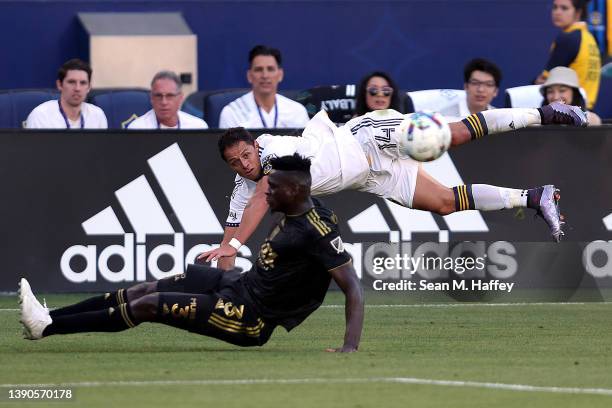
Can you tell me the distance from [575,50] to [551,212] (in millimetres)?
4067

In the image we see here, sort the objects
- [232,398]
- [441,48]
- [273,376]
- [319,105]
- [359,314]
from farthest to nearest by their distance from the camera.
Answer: [441,48]
[319,105]
[359,314]
[273,376]
[232,398]

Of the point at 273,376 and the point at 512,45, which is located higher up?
the point at 512,45

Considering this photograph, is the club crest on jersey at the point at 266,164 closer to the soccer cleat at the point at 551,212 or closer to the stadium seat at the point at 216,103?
the soccer cleat at the point at 551,212

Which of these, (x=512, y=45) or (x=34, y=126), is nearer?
(x=34, y=126)

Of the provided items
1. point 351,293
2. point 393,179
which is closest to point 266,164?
point 393,179

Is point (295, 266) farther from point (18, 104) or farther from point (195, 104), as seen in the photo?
point (195, 104)

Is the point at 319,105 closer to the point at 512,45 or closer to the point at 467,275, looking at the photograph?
the point at 467,275

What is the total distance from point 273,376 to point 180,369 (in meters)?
0.72

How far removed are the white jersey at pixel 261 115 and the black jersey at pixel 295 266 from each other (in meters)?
4.75

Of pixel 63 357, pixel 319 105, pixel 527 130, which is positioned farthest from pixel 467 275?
pixel 63 357

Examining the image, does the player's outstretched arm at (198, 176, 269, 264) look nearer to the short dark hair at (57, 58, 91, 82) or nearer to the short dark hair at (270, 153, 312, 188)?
the short dark hair at (270, 153, 312, 188)

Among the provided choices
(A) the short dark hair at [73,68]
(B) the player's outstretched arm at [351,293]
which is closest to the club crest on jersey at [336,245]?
(B) the player's outstretched arm at [351,293]

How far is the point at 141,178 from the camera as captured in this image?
1440 cm

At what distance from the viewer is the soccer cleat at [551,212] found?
1233 centimetres
